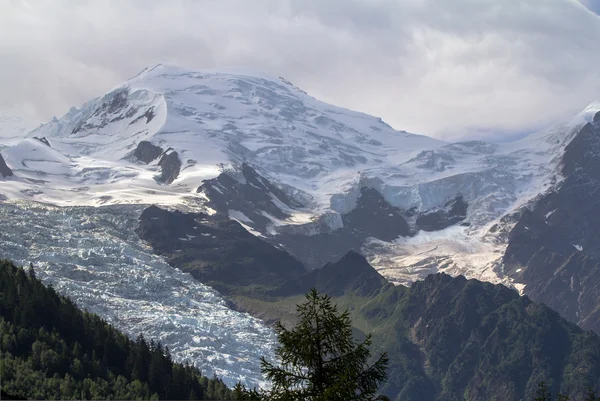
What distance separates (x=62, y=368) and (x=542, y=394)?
123 m

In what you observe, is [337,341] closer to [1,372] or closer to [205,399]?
[1,372]

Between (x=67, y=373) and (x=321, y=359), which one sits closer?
(x=321, y=359)

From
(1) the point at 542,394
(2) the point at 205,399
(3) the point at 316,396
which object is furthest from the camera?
(2) the point at 205,399

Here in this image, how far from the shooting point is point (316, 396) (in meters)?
49.8

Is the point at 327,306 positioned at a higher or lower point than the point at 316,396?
higher

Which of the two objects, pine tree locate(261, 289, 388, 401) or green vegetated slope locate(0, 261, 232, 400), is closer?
pine tree locate(261, 289, 388, 401)

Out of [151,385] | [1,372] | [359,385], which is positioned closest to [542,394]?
[359,385]

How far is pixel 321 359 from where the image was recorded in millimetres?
50625

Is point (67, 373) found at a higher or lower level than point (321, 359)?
lower

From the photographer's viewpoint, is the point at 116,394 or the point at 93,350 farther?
the point at 93,350

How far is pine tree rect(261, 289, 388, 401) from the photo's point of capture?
50.4 metres

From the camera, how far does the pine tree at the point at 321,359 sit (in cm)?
5038

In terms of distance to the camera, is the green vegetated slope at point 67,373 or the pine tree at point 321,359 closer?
the pine tree at point 321,359

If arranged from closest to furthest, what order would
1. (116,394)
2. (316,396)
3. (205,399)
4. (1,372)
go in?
(316,396) → (1,372) → (116,394) → (205,399)
